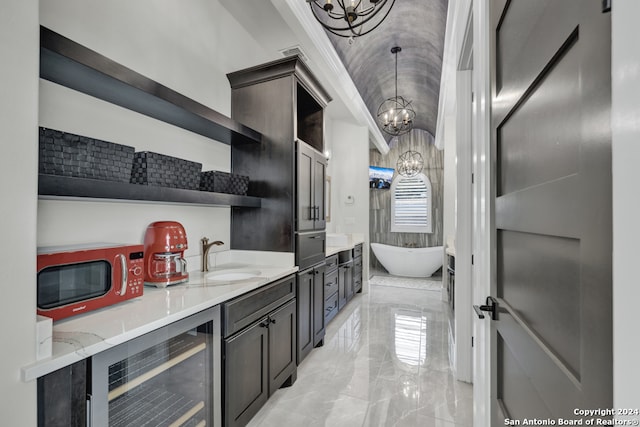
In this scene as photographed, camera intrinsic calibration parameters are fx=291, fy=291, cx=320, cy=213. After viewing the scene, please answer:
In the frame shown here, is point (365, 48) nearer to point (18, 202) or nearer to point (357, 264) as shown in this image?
point (357, 264)

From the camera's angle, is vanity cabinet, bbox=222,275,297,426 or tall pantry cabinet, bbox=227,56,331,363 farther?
tall pantry cabinet, bbox=227,56,331,363

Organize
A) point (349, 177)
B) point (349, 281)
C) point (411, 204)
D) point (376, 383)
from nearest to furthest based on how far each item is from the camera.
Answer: point (376, 383)
point (349, 281)
point (349, 177)
point (411, 204)

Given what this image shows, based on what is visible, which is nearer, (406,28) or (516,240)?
(516,240)

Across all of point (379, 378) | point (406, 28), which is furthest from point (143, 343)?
point (406, 28)

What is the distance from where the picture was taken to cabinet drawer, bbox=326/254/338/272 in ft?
11.7

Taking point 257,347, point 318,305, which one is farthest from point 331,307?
point 257,347

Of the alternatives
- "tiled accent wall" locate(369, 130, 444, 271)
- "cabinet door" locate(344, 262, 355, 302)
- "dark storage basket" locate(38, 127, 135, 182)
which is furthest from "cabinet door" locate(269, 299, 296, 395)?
"tiled accent wall" locate(369, 130, 444, 271)

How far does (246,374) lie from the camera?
1.75 metres

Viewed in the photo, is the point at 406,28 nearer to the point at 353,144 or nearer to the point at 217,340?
the point at 353,144

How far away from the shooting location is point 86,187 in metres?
1.23

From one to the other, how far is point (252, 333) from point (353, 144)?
429cm

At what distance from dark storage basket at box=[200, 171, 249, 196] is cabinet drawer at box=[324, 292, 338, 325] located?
190cm

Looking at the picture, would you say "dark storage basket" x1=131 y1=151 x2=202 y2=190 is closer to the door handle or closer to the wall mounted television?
the door handle

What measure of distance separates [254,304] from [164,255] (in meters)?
0.61
